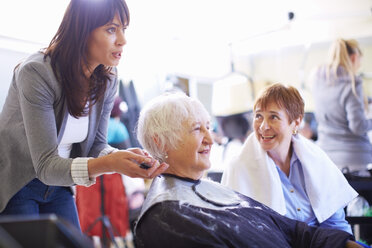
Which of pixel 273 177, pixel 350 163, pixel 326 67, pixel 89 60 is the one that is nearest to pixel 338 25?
pixel 326 67

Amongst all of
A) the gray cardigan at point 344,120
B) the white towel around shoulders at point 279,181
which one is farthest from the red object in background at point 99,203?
the gray cardigan at point 344,120

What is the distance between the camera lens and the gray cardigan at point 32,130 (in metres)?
1.16

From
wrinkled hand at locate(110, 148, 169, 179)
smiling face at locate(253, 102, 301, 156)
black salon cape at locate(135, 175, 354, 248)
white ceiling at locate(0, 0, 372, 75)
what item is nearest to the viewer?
wrinkled hand at locate(110, 148, 169, 179)

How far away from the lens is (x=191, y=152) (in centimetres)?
146

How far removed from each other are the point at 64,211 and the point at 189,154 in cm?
48

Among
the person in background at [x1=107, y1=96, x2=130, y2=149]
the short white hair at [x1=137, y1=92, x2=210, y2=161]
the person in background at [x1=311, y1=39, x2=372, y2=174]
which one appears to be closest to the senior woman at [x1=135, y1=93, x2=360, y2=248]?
the short white hair at [x1=137, y1=92, x2=210, y2=161]

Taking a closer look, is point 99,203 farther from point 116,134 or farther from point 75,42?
point 75,42

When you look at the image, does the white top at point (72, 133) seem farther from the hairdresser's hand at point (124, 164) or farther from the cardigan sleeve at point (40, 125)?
the hairdresser's hand at point (124, 164)

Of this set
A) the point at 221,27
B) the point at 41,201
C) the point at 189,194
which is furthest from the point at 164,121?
the point at 221,27

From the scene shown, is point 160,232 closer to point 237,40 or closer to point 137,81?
point 137,81

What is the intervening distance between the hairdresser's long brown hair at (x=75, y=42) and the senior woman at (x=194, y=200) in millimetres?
288

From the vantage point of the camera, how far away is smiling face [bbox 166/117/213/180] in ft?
4.76

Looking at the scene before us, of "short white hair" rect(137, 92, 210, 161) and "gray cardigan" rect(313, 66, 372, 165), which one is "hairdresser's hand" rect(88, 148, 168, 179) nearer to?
"short white hair" rect(137, 92, 210, 161)

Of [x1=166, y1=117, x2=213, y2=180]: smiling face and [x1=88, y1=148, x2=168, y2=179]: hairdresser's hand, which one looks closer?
[x1=88, y1=148, x2=168, y2=179]: hairdresser's hand
